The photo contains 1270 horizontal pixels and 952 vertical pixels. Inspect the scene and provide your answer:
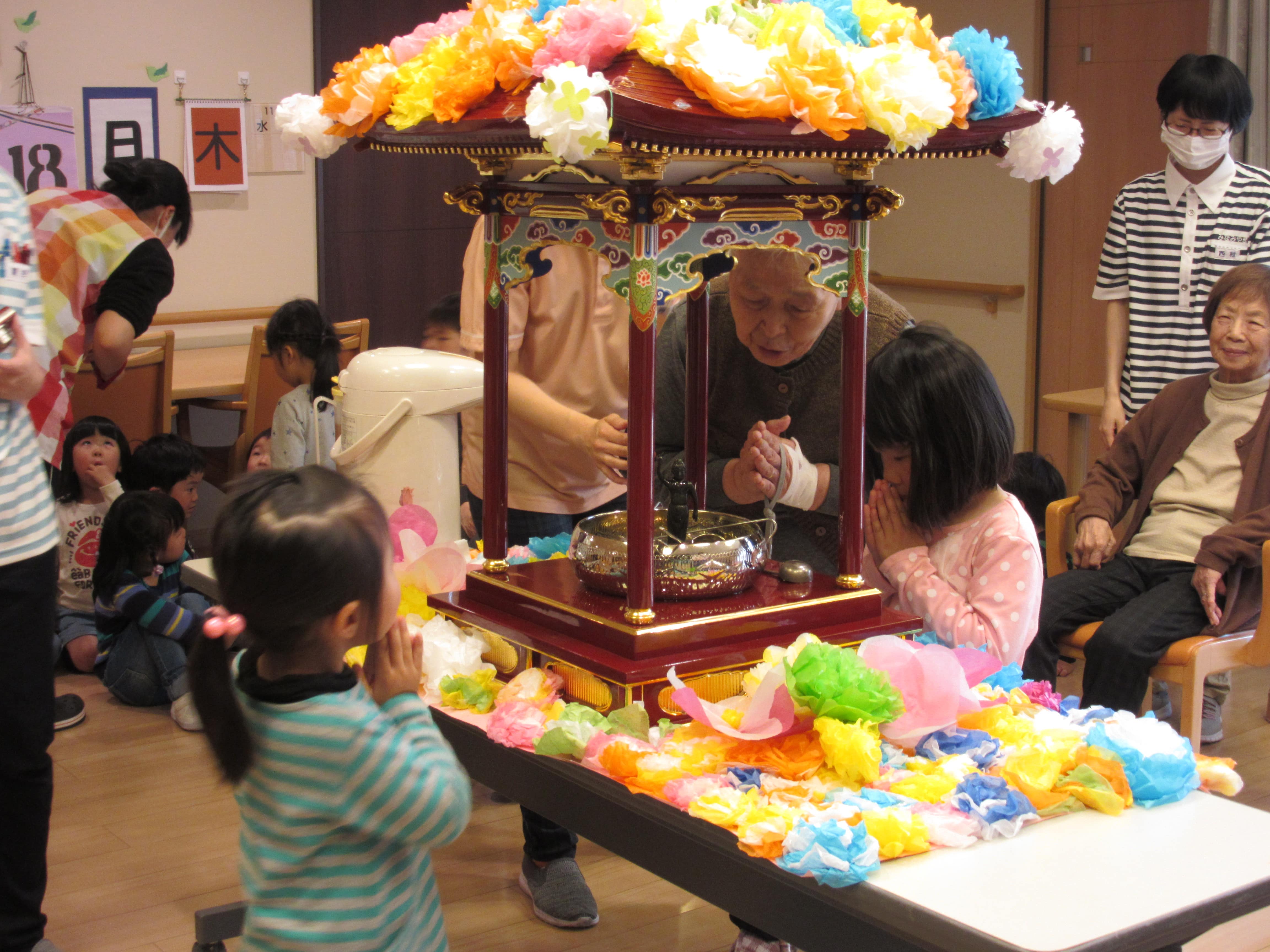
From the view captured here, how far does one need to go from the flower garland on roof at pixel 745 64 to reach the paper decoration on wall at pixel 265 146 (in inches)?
164

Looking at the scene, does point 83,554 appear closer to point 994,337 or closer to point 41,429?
point 41,429

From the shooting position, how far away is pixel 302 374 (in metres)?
4.26

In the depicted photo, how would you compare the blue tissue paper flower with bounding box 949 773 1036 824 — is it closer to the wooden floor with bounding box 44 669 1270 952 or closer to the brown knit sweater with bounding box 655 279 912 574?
the brown knit sweater with bounding box 655 279 912 574

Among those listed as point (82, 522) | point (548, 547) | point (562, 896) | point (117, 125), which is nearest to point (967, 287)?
point (117, 125)

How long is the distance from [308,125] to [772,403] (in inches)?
31.7

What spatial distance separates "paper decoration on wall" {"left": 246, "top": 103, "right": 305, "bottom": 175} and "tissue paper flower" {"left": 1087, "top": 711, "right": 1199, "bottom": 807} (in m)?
4.77

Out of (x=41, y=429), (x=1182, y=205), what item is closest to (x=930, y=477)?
(x=41, y=429)

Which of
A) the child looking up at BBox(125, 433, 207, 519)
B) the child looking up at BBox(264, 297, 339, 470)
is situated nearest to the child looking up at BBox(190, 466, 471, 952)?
the child looking up at BBox(264, 297, 339, 470)

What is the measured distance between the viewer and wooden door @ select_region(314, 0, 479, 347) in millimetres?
5770

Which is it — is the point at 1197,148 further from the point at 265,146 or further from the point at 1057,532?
the point at 265,146

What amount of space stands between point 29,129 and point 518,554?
383 cm

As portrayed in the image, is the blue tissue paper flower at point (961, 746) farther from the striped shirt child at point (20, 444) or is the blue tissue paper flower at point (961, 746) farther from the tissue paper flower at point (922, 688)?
the striped shirt child at point (20, 444)

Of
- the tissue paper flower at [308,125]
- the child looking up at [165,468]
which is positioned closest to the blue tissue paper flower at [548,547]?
the tissue paper flower at [308,125]

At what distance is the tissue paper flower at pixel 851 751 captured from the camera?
136cm
